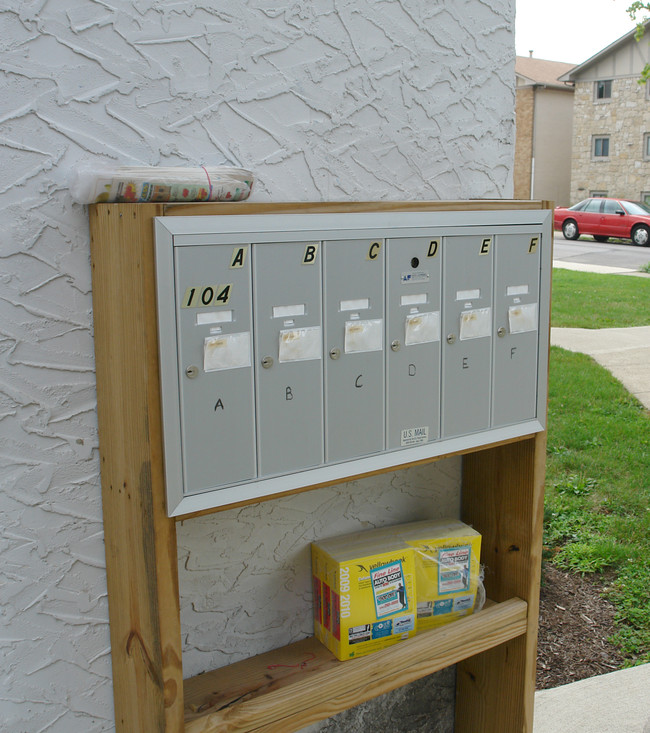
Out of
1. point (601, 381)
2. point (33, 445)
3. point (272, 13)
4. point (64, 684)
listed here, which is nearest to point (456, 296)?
point (272, 13)

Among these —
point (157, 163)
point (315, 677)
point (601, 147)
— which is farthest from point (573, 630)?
point (601, 147)

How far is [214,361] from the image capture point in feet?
4.16

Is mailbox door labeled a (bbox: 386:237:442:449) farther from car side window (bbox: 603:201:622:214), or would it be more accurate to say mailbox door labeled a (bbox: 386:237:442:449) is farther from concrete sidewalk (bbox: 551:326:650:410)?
car side window (bbox: 603:201:622:214)

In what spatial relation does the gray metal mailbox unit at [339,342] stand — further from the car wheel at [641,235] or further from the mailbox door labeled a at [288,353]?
the car wheel at [641,235]

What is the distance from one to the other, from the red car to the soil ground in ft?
52.8

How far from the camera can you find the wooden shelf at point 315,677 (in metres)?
1.48

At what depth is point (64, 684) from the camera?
152 cm

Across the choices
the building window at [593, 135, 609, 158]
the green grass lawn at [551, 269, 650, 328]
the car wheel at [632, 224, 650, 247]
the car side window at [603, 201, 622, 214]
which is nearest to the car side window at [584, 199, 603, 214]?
the car side window at [603, 201, 622, 214]

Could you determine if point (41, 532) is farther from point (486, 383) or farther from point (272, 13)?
point (272, 13)

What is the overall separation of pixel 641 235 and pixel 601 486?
52.9 ft

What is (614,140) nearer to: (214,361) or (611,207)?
(611,207)

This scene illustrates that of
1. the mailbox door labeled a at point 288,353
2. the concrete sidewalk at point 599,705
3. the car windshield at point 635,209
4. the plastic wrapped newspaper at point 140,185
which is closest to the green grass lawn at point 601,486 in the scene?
the concrete sidewalk at point 599,705

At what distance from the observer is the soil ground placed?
281 cm

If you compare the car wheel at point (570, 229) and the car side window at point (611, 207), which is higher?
the car side window at point (611, 207)
